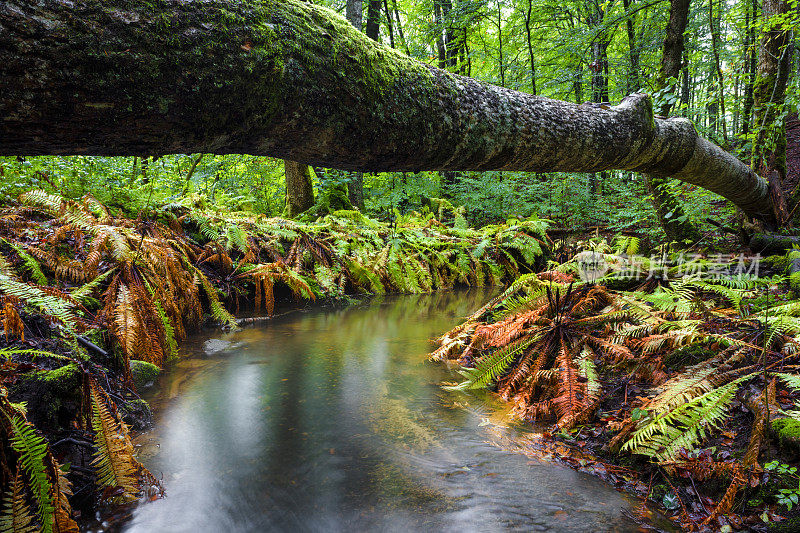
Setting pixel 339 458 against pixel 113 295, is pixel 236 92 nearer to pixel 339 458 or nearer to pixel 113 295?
pixel 339 458

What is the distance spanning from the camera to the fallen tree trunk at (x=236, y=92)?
867 millimetres

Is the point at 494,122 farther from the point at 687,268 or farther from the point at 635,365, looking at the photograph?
the point at 687,268

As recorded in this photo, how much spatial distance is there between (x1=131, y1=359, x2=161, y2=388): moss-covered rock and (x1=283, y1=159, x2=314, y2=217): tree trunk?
6.02m

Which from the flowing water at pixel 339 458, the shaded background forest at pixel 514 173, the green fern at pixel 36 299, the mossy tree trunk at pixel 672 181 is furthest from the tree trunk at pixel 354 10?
the green fern at pixel 36 299

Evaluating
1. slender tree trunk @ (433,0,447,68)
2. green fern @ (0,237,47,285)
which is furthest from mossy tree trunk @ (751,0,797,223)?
slender tree trunk @ (433,0,447,68)

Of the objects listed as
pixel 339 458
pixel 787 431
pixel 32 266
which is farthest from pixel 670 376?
pixel 32 266

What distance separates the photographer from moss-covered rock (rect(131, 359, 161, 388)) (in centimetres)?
297

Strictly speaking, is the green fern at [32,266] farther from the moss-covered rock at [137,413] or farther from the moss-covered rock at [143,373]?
the moss-covered rock at [137,413]

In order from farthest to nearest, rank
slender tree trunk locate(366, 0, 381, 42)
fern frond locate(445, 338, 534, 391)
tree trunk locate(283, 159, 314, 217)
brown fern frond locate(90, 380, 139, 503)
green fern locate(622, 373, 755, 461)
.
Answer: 1. slender tree trunk locate(366, 0, 381, 42)
2. tree trunk locate(283, 159, 314, 217)
3. fern frond locate(445, 338, 534, 391)
4. green fern locate(622, 373, 755, 461)
5. brown fern frond locate(90, 380, 139, 503)

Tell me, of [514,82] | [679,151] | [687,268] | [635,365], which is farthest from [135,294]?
[514,82]

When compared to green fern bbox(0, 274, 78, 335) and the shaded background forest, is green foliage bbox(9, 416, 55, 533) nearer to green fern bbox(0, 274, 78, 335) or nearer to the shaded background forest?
green fern bbox(0, 274, 78, 335)

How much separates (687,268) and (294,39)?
4.03 m

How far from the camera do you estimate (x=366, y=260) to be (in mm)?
6938

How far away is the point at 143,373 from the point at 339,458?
1.79 m
